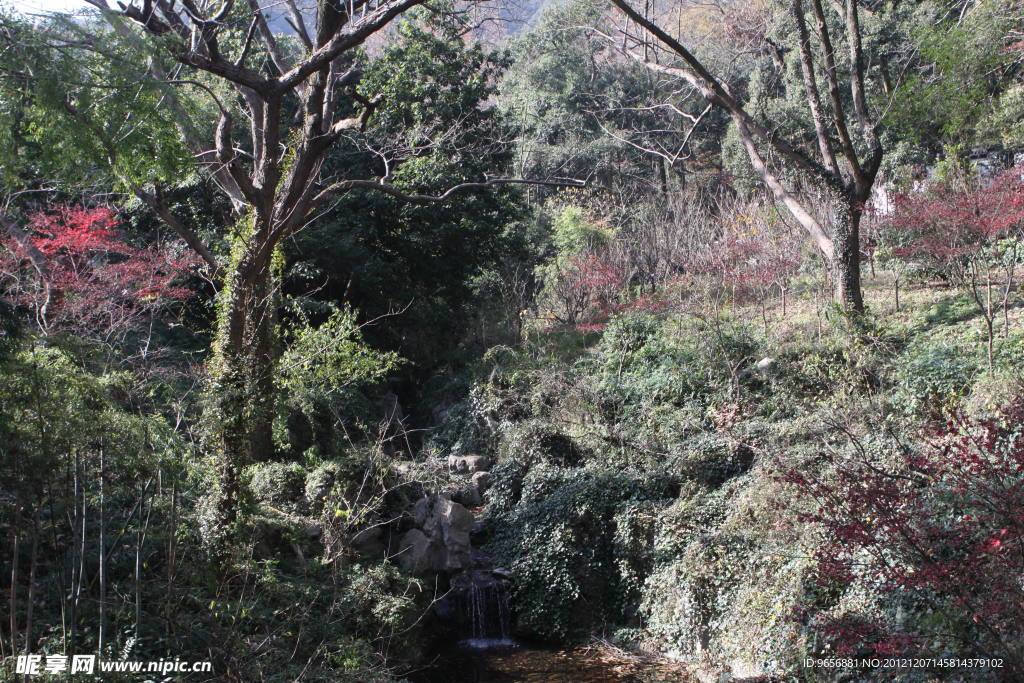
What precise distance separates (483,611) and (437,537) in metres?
1.01

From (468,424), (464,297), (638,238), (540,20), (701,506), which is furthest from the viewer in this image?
(540,20)

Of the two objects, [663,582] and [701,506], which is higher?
[701,506]

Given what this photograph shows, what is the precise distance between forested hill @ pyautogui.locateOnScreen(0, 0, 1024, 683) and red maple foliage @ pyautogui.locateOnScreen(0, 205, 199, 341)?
89 millimetres

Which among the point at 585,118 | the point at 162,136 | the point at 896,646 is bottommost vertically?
the point at 896,646

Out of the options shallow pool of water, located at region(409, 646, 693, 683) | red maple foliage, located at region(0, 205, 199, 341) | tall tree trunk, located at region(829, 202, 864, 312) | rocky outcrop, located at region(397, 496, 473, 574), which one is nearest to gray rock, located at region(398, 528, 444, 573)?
rocky outcrop, located at region(397, 496, 473, 574)

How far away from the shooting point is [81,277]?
380 inches

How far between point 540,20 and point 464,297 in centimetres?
1510

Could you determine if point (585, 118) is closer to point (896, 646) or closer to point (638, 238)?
point (638, 238)

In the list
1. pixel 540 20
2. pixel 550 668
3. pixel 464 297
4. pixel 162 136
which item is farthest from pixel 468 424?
pixel 540 20

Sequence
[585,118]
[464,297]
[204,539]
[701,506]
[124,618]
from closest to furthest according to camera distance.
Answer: [124,618] < [204,539] < [701,506] < [464,297] < [585,118]

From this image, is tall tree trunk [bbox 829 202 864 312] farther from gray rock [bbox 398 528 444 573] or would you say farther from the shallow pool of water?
gray rock [bbox 398 528 444 573]

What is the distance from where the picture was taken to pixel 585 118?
24281 mm

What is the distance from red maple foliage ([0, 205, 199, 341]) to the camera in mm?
8891

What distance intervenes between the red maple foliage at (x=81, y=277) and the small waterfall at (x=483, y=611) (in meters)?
5.54
